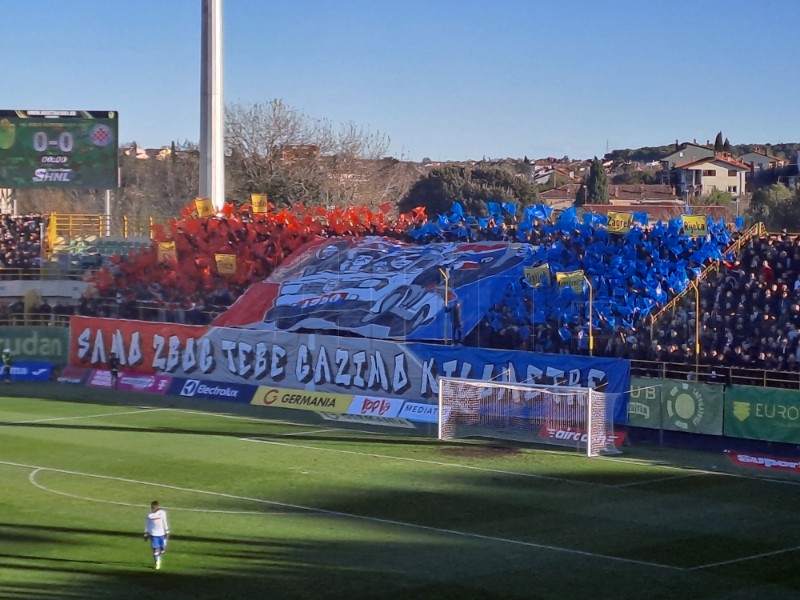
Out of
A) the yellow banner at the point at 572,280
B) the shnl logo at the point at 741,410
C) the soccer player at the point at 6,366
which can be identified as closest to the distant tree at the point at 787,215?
the yellow banner at the point at 572,280

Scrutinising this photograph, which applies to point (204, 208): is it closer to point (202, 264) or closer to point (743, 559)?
point (202, 264)

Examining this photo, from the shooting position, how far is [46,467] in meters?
29.8

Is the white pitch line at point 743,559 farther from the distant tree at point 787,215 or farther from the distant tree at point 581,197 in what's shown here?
the distant tree at point 581,197

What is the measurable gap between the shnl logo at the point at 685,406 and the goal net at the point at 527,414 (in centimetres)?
174

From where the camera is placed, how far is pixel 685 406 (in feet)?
107

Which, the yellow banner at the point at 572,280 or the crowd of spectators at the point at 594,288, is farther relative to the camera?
the yellow banner at the point at 572,280

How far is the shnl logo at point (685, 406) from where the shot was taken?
3250 centimetres

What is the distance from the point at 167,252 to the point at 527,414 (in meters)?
24.7

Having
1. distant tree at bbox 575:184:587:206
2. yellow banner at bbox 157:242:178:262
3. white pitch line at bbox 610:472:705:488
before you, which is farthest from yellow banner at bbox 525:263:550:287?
distant tree at bbox 575:184:587:206

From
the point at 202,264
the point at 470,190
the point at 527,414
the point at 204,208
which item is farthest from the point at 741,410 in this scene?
the point at 470,190

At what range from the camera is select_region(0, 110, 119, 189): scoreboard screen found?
60.5 m

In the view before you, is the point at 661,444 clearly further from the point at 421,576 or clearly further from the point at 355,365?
the point at 421,576

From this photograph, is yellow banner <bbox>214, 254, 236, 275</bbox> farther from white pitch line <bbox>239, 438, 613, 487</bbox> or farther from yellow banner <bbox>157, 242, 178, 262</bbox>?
white pitch line <bbox>239, 438, 613, 487</bbox>

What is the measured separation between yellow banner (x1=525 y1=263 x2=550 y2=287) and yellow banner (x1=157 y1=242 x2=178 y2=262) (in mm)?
19618
